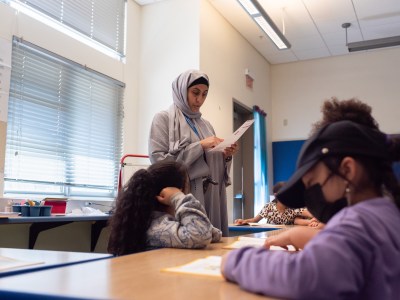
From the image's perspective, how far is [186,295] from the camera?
0.65m

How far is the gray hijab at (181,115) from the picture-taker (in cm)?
212

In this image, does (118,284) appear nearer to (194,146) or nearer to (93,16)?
(194,146)

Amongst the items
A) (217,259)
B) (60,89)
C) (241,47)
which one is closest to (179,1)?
(241,47)

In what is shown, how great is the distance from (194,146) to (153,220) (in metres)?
0.70

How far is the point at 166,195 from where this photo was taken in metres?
1.47

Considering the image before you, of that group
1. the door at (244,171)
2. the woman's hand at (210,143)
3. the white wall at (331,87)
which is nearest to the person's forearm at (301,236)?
the woman's hand at (210,143)

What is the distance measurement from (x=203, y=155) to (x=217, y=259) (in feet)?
3.67

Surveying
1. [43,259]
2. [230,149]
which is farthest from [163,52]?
[43,259]

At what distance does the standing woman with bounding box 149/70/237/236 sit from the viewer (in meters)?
2.07

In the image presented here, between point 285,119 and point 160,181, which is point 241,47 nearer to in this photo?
point 285,119

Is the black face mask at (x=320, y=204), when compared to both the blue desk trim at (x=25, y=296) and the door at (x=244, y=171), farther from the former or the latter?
the door at (x=244, y=171)

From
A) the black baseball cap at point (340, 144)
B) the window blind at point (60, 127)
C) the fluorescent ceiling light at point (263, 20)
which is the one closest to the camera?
the black baseball cap at point (340, 144)

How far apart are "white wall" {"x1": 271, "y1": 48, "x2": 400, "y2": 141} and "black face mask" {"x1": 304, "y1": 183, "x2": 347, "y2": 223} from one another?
17.5ft

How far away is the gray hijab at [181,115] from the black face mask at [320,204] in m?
1.33
